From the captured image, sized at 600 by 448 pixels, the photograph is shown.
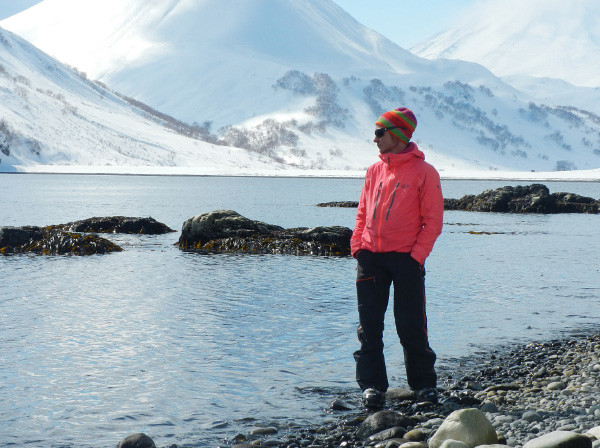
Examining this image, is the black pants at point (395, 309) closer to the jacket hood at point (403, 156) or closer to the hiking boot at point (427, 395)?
the hiking boot at point (427, 395)

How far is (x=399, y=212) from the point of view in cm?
838

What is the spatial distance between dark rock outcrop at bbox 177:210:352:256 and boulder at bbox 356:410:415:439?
723 inches

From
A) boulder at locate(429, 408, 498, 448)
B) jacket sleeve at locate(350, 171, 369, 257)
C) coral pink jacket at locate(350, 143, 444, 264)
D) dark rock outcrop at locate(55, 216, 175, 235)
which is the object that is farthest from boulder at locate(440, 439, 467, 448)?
dark rock outcrop at locate(55, 216, 175, 235)

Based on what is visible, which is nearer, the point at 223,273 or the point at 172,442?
the point at 172,442

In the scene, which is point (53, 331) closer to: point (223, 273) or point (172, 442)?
point (172, 442)

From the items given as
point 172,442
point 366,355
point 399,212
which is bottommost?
point 172,442

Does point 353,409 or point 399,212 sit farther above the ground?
point 399,212

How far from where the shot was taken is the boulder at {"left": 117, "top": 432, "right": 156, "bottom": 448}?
726 cm

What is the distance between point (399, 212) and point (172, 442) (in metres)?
3.41

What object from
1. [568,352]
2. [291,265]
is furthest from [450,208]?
[568,352]

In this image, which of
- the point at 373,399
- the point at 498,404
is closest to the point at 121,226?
the point at 373,399

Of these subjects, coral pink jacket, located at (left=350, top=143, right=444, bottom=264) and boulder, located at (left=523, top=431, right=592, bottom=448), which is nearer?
boulder, located at (left=523, top=431, right=592, bottom=448)

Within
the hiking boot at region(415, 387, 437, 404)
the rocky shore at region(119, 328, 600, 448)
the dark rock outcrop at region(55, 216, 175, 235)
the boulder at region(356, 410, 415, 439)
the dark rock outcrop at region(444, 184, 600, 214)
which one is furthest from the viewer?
the dark rock outcrop at region(444, 184, 600, 214)

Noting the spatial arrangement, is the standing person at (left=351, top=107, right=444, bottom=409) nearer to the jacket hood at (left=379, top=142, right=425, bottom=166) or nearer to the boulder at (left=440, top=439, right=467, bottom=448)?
the jacket hood at (left=379, top=142, right=425, bottom=166)
